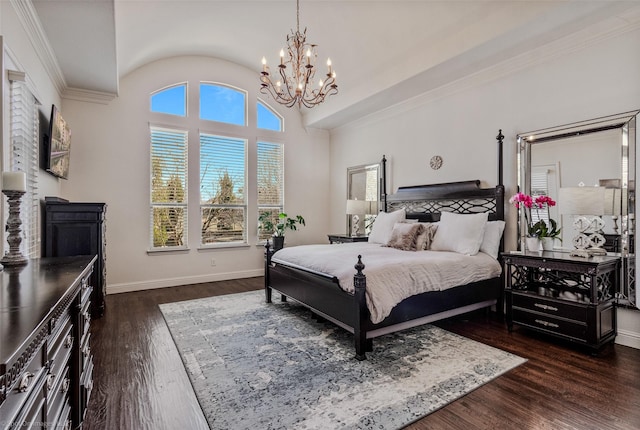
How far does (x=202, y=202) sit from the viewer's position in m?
5.86

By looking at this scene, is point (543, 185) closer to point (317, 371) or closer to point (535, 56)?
point (535, 56)

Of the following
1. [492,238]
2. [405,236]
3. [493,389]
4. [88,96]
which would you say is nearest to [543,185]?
[492,238]

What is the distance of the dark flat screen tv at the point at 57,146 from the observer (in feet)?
11.5

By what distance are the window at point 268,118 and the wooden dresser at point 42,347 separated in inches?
189

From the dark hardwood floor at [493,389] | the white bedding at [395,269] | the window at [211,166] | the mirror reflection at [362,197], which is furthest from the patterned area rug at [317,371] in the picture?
the mirror reflection at [362,197]

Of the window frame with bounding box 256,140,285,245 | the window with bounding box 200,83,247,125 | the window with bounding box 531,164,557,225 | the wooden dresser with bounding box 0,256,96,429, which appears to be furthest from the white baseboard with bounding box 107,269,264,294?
the window with bounding box 531,164,557,225

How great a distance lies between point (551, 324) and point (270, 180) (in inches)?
195

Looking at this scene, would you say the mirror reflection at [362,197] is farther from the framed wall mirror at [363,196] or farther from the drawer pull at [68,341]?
the drawer pull at [68,341]

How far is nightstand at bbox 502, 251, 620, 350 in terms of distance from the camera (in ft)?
9.37

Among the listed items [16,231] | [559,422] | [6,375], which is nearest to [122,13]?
[16,231]

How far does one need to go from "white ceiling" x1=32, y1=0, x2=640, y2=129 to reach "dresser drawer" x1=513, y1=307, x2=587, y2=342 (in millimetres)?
2746

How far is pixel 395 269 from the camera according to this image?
9.87ft

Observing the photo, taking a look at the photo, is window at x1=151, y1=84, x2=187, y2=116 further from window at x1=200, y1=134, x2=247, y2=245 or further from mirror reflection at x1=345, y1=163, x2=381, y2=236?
mirror reflection at x1=345, y1=163, x2=381, y2=236

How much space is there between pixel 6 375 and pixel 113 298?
188 inches
